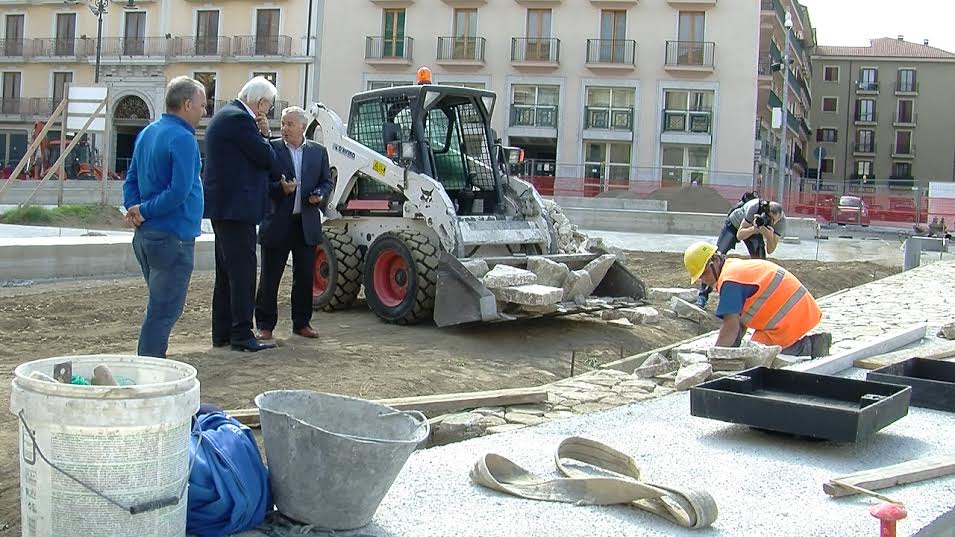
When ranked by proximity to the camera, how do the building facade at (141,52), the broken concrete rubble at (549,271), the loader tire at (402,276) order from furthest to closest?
the building facade at (141,52) < the loader tire at (402,276) < the broken concrete rubble at (549,271)

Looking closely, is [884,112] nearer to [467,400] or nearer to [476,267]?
[476,267]

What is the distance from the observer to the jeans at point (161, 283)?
5535 mm

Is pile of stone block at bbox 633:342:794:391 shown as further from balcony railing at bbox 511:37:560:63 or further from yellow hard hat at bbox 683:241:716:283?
balcony railing at bbox 511:37:560:63

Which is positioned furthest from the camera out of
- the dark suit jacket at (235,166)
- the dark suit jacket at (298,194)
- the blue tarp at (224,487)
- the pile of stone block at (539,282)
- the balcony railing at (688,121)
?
the balcony railing at (688,121)

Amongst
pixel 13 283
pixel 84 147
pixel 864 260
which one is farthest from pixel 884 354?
pixel 84 147

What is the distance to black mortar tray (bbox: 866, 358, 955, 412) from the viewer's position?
6.02 metres

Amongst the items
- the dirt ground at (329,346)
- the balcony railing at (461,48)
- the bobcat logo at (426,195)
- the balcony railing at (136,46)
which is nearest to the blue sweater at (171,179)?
the dirt ground at (329,346)

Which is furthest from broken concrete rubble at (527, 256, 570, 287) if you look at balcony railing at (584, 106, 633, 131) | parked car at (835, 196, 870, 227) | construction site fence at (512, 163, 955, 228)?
balcony railing at (584, 106, 633, 131)

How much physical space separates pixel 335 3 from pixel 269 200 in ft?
125

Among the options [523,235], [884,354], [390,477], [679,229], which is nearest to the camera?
[390,477]

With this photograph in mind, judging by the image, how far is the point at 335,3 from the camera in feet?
145

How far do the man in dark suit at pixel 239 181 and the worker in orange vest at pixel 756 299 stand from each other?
3.01m

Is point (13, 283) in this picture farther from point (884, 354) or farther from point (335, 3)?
point (335, 3)

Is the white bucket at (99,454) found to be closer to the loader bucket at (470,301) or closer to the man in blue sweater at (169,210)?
the man in blue sweater at (169,210)
